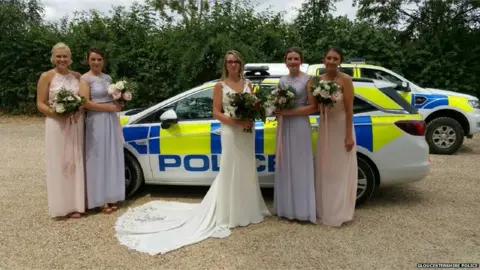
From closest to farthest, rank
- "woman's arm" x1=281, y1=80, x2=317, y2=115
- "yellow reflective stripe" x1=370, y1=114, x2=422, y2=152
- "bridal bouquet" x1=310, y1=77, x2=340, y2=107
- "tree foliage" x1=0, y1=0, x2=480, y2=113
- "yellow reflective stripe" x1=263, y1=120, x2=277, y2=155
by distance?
"bridal bouquet" x1=310, y1=77, x2=340, y2=107 → "woman's arm" x1=281, y1=80, x2=317, y2=115 → "yellow reflective stripe" x1=370, y1=114, x2=422, y2=152 → "yellow reflective stripe" x1=263, y1=120, x2=277, y2=155 → "tree foliage" x1=0, y1=0, x2=480, y2=113

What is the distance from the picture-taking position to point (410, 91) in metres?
8.41

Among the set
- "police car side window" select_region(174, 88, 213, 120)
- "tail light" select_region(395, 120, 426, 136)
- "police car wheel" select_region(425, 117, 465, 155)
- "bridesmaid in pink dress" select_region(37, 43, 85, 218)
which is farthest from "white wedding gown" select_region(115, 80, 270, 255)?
"police car wheel" select_region(425, 117, 465, 155)

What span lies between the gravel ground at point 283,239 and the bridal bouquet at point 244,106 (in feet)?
3.75

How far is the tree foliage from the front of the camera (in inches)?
501

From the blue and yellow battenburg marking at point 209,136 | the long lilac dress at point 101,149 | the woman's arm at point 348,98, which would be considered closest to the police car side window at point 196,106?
the blue and yellow battenburg marking at point 209,136

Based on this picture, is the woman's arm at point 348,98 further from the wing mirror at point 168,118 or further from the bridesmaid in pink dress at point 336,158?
the wing mirror at point 168,118

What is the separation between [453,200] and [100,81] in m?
4.43

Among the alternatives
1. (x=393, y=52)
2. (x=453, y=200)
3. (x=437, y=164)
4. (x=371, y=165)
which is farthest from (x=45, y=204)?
(x=393, y=52)

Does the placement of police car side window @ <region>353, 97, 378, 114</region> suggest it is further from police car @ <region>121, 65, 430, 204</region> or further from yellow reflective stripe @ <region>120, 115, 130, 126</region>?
yellow reflective stripe @ <region>120, 115, 130, 126</region>

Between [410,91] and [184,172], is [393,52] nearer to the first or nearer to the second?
[410,91]

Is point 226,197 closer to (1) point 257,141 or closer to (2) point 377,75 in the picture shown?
(1) point 257,141

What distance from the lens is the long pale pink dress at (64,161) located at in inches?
171

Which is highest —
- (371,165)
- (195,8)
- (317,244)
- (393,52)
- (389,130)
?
(195,8)

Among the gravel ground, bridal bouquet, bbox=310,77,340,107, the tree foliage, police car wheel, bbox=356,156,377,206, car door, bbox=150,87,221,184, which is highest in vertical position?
the tree foliage
